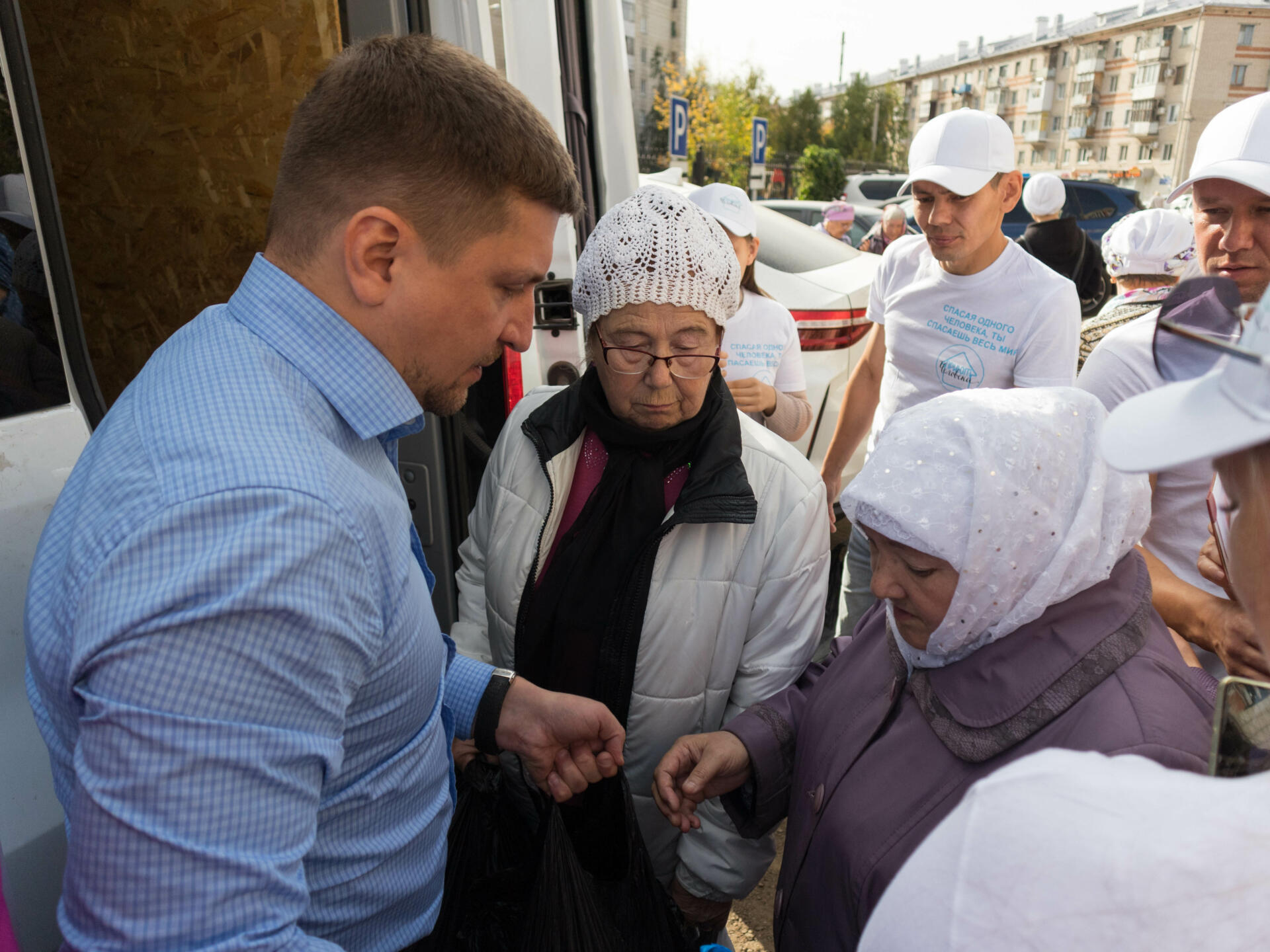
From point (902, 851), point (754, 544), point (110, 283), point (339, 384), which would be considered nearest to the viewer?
point (339, 384)

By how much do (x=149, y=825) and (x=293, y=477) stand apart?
34 centimetres

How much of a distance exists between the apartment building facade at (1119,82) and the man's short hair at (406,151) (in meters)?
46.9

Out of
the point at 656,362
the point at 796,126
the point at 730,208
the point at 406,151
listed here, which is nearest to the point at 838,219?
the point at 730,208

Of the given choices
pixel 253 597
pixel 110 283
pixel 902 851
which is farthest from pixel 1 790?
pixel 110 283

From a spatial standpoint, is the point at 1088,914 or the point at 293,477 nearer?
the point at 1088,914

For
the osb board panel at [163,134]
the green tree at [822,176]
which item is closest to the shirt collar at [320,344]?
the osb board panel at [163,134]

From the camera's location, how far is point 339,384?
1.03 m

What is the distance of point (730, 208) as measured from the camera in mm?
3588

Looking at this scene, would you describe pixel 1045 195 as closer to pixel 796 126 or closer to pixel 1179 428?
pixel 1179 428

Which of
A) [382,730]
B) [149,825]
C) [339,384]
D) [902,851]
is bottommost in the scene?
[902,851]

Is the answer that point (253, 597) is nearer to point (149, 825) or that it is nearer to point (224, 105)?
point (149, 825)

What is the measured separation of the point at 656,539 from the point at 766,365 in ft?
5.26

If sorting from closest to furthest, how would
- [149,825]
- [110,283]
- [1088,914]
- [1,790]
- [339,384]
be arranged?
[1088,914], [149,825], [339,384], [1,790], [110,283]

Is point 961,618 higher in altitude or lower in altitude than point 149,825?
lower
